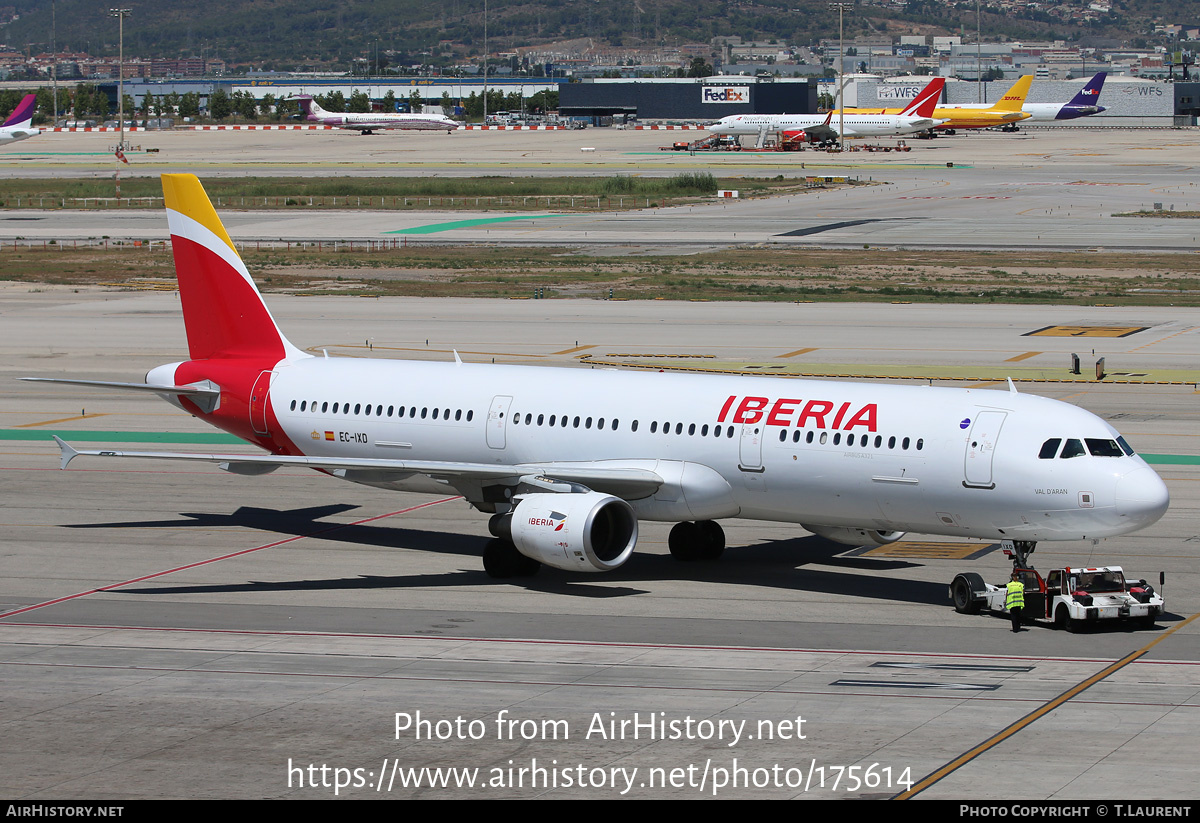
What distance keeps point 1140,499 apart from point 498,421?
13740mm

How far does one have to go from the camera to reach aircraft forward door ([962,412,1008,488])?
28.8m

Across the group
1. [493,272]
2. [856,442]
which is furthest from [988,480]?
[493,272]

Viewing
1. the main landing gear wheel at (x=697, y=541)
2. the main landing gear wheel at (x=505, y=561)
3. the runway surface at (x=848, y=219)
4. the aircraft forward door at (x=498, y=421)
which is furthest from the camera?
the runway surface at (x=848, y=219)

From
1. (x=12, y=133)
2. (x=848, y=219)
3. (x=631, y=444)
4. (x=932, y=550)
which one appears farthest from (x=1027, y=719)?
(x=12, y=133)

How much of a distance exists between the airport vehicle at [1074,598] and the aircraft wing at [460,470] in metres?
6.76

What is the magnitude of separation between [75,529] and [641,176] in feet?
419

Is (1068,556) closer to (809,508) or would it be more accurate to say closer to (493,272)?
(809,508)

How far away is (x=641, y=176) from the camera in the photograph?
161 metres

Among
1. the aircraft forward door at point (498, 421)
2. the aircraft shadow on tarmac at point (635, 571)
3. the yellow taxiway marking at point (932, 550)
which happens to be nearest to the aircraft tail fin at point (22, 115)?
the aircraft shadow on tarmac at point (635, 571)

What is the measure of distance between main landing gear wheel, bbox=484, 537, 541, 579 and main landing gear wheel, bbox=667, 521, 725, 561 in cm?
362

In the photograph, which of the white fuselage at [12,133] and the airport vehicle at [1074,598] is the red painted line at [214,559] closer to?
the airport vehicle at [1074,598]

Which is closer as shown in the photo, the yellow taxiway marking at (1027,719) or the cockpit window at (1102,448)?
the yellow taxiway marking at (1027,719)

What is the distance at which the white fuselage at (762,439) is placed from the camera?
2858 cm

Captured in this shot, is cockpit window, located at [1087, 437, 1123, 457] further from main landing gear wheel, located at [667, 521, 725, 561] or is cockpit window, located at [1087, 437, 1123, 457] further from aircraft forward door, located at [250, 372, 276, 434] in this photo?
aircraft forward door, located at [250, 372, 276, 434]
